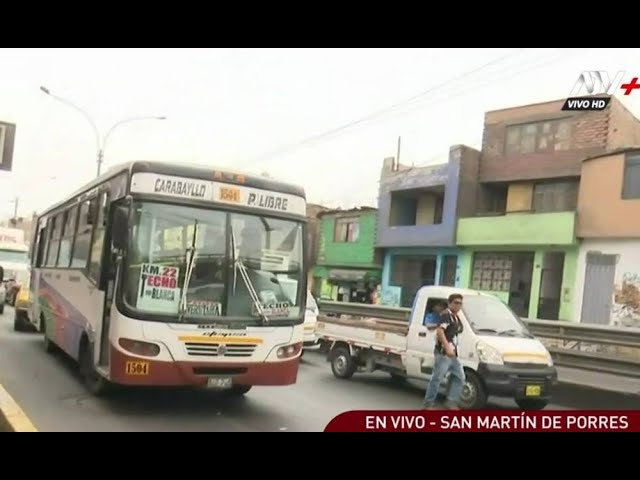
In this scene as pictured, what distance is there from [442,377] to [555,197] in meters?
17.6

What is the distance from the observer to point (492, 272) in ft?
77.5

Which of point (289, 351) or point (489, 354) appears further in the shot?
point (489, 354)

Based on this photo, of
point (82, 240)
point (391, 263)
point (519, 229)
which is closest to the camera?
point (82, 240)

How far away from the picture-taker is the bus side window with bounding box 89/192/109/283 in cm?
734

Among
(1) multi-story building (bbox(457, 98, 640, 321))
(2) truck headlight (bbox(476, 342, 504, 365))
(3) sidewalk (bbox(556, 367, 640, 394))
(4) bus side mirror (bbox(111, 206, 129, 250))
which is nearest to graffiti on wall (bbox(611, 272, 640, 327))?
(1) multi-story building (bbox(457, 98, 640, 321))

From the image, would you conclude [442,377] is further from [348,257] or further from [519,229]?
[348,257]


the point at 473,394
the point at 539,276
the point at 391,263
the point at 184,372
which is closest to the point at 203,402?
the point at 184,372

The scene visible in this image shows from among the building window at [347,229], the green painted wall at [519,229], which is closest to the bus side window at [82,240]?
the green painted wall at [519,229]

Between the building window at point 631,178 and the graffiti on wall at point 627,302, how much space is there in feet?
7.98

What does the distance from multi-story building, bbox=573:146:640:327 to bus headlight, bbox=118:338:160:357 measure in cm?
1591

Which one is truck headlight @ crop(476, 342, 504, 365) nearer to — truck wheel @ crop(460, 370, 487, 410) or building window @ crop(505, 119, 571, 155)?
truck wheel @ crop(460, 370, 487, 410)

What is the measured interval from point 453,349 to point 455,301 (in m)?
0.58

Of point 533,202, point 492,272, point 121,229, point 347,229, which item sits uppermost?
point 533,202

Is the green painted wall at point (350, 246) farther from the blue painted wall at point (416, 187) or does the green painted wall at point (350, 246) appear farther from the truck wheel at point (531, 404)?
the truck wheel at point (531, 404)
